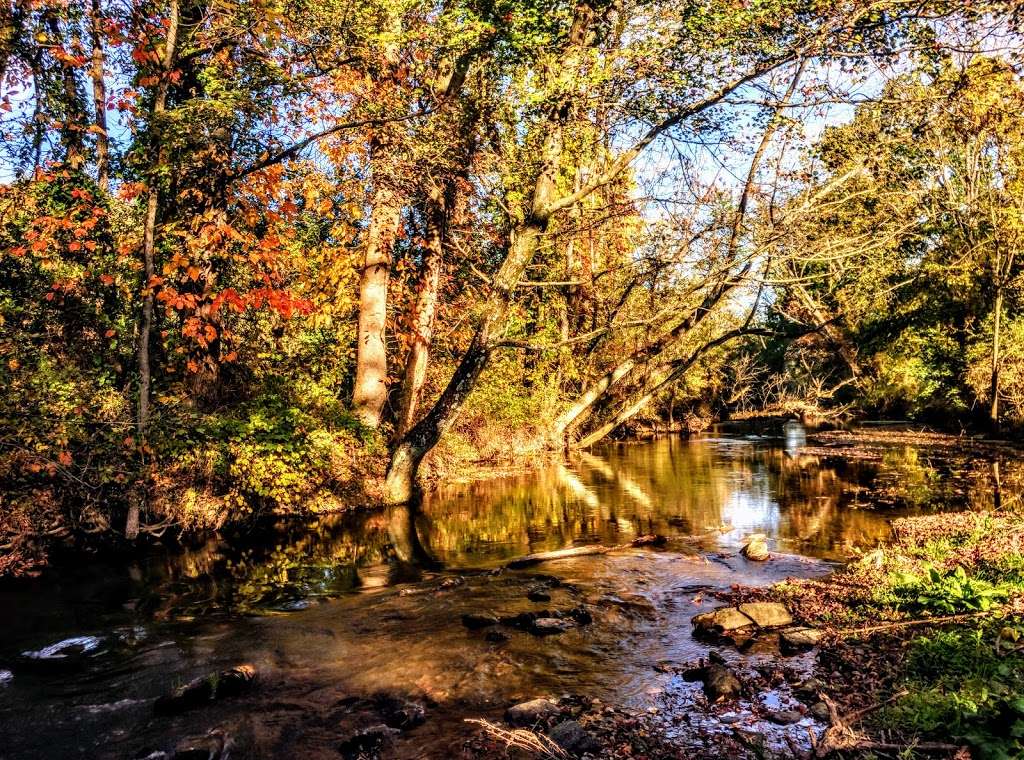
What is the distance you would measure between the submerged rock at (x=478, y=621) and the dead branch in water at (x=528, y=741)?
275 cm

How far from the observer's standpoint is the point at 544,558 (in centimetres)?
1130

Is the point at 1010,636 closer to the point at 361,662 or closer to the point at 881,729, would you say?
the point at 881,729

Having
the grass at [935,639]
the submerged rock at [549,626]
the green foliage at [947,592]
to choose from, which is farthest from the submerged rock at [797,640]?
the submerged rock at [549,626]

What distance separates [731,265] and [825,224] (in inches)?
185

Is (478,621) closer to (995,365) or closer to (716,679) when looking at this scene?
(716,679)

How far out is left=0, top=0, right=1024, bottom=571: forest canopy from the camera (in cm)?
1148

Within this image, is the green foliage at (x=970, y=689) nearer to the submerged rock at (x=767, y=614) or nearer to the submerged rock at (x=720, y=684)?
the submerged rock at (x=720, y=684)

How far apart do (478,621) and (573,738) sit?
313 cm

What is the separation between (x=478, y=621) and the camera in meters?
7.82

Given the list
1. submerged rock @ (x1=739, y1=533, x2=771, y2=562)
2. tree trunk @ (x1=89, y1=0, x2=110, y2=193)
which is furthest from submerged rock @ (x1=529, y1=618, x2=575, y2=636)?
tree trunk @ (x1=89, y1=0, x2=110, y2=193)

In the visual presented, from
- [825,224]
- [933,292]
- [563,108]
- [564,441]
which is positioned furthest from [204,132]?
[933,292]

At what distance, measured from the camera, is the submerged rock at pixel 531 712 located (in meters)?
5.21

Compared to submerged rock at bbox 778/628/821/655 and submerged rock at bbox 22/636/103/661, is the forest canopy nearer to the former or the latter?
submerged rock at bbox 22/636/103/661

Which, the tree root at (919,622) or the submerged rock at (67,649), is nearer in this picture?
the tree root at (919,622)
